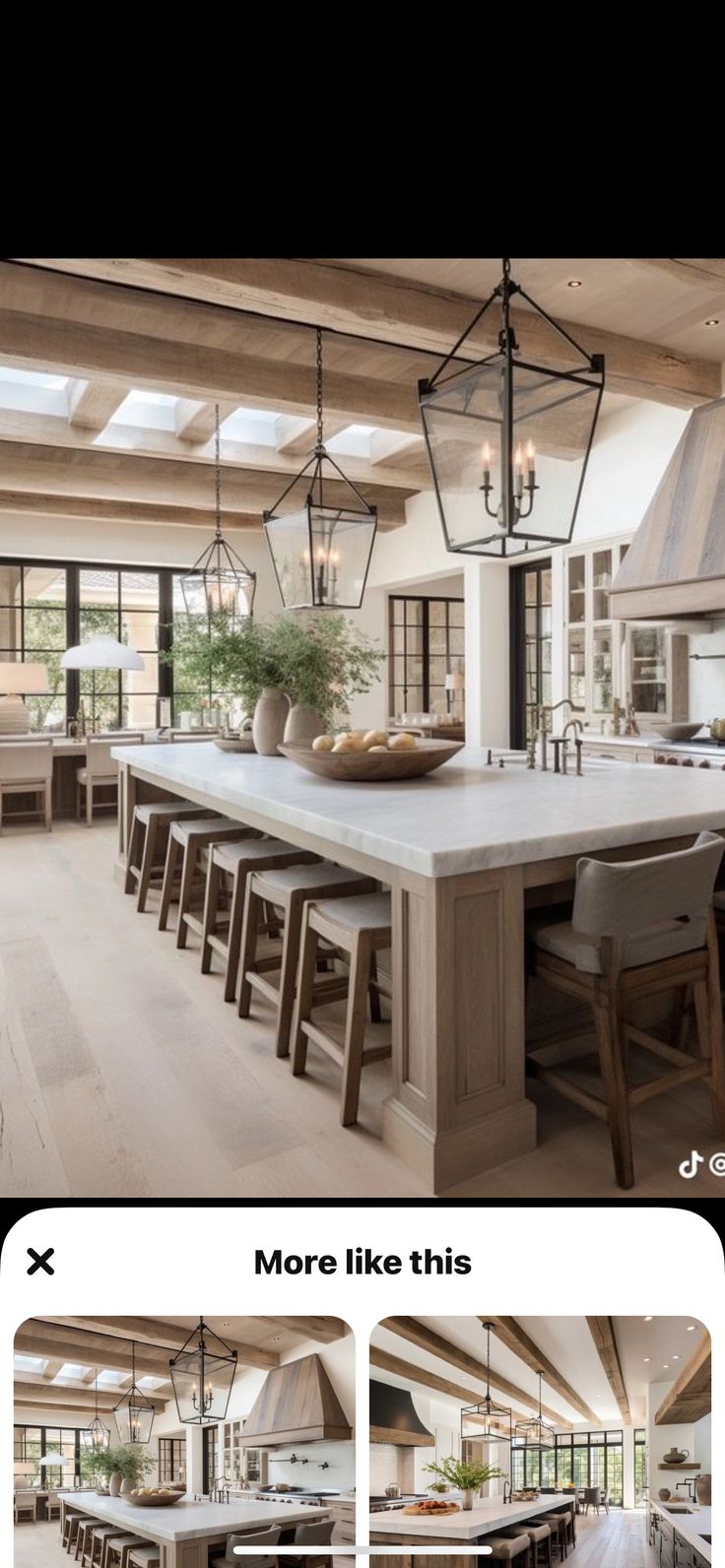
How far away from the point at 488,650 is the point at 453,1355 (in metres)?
5.26

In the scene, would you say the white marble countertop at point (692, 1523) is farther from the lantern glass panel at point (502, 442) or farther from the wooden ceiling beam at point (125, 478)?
the wooden ceiling beam at point (125, 478)

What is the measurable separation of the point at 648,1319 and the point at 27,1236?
19.5 inches

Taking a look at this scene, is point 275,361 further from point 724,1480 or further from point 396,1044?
point 724,1480

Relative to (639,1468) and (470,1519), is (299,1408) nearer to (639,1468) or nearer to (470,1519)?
(470,1519)

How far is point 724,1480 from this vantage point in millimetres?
674

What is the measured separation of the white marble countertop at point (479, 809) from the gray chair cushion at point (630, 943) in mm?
159

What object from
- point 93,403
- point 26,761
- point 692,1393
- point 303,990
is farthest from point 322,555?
point 26,761

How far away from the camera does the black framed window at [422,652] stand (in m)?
7.56

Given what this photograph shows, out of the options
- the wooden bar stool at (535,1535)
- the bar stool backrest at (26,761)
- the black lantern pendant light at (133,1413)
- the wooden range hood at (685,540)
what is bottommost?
the wooden bar stool at (535,1535)

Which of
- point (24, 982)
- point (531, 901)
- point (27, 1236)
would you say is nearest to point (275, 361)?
point (24, 982)

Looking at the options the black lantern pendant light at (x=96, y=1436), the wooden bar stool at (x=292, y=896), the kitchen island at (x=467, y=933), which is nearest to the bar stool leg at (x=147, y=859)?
the wooden bar stool at (x=292, y=896)

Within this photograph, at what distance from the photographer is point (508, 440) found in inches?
58.7

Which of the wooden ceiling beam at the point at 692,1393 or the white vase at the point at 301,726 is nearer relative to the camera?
the wooden ceiling beam at the point at 692,1393

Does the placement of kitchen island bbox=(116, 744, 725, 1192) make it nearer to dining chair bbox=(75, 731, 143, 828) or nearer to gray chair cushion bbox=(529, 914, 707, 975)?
gray chair cushion bbox=(529, 914, 707, 975)
